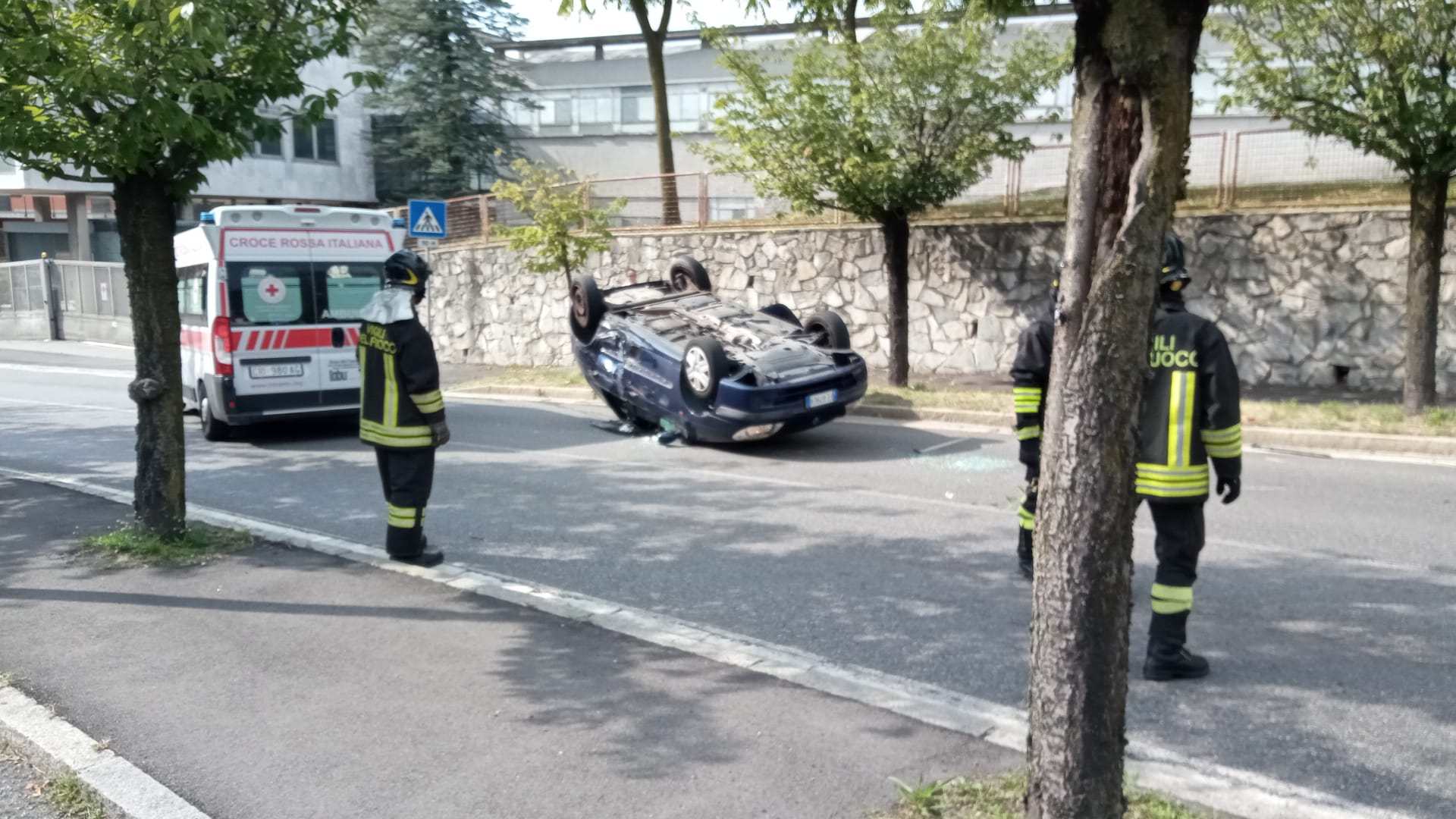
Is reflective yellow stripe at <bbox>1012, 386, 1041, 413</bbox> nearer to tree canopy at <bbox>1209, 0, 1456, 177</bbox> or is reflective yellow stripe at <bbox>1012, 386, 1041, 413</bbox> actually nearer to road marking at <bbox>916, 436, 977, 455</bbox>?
road marking at <bbox>916, 436, 977, 455</bbox>

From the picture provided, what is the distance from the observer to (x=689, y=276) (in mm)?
14367

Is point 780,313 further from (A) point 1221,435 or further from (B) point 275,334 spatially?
(A) point 1221,435

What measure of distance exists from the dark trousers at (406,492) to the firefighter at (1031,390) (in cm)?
330

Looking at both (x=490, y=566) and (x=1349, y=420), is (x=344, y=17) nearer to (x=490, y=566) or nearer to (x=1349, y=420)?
(x=490, y=566)

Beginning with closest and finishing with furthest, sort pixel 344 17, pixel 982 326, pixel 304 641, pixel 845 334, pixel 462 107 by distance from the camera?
pixel 304 641 < pixel 344 17 < pixel 845 334 < pixel 982 326 < pixel 462 107

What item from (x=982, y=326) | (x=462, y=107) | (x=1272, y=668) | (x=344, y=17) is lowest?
(x=1272, y=668)

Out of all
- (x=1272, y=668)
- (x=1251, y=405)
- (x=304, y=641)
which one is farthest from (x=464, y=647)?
(x=1251, y=405)

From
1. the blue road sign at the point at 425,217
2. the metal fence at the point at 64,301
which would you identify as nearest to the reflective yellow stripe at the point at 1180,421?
the blue road sign at the point at 425,217

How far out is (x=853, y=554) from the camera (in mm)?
7477

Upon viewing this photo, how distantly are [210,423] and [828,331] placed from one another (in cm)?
710

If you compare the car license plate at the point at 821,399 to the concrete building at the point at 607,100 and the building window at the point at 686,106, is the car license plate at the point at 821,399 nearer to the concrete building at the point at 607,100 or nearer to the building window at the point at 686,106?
the concrete building at the point at 607,100

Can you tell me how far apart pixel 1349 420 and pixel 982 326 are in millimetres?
6418

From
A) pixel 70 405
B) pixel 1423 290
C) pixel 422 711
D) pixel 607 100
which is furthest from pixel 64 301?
pixel 422 711

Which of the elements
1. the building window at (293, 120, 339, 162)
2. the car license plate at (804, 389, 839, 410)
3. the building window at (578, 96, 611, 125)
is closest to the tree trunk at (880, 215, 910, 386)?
the car license plate at (804, 389, 839, 410)
